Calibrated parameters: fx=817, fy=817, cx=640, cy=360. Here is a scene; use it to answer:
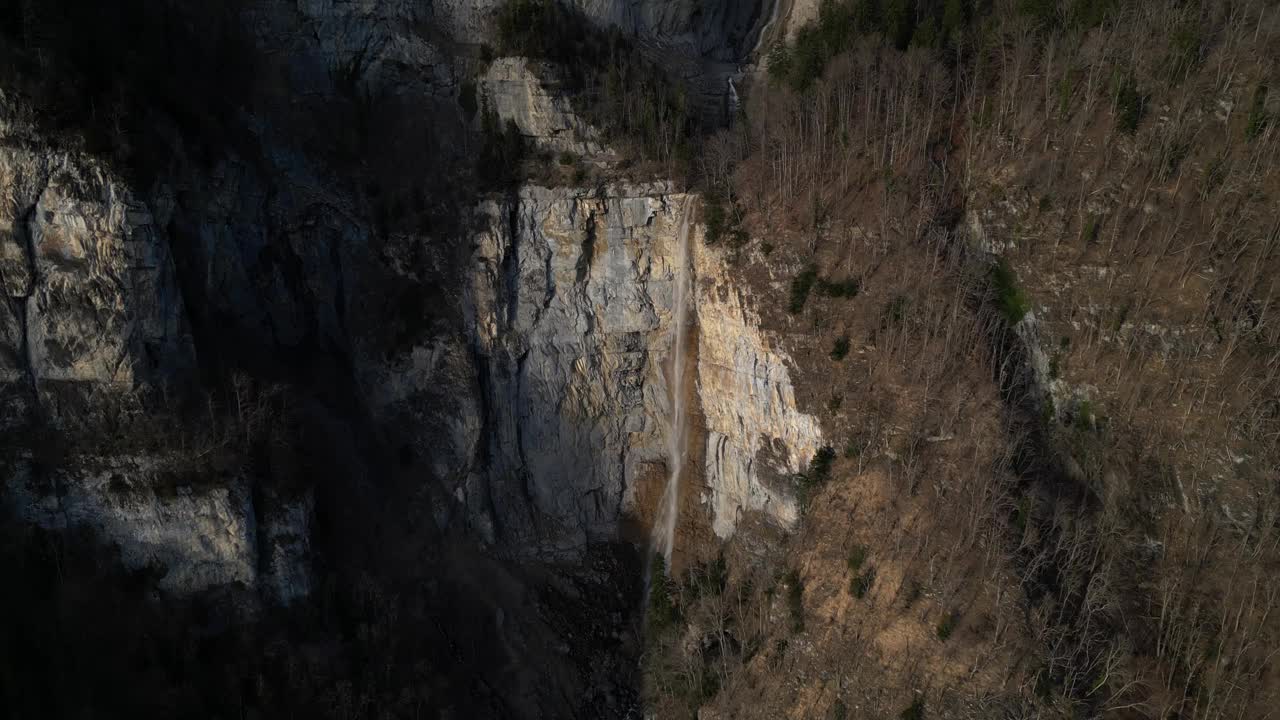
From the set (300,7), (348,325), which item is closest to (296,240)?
(348,325)

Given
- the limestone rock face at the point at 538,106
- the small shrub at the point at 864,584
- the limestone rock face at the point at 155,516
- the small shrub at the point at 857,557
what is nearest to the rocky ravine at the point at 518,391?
the limestone rock face at the point at 155,516

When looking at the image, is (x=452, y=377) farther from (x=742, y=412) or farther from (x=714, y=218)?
(x=714, y=218)

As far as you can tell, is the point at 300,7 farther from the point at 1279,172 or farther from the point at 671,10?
the point at 1279,172

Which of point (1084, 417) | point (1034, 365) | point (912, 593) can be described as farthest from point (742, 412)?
point (1084, 417)

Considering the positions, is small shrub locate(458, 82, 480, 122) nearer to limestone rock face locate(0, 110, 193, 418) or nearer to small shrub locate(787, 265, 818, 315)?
limestone rock face locate(0, 110, 193, 418)

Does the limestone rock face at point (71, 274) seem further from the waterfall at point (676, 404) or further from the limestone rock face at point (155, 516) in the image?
the waterfall at point (676, 404)

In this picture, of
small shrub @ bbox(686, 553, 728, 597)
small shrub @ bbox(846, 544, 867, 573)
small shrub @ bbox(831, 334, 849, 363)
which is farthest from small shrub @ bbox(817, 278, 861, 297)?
small shrub @ bbox(686, 553, 728, 597)
